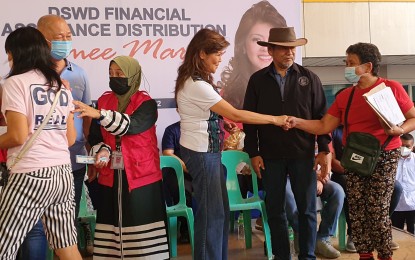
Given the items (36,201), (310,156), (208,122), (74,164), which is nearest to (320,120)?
(310,156)

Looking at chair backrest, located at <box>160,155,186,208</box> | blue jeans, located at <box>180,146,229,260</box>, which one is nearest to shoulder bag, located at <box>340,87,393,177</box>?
blue jeans, located at <box>180,146,229,260</box>

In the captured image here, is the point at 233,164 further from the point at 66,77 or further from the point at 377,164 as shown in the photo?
the point at 66,77

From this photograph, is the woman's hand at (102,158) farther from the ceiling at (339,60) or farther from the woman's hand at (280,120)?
the ceiling at (339,60)

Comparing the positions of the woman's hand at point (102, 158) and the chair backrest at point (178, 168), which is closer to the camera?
the woman's hand at point (102, 158)

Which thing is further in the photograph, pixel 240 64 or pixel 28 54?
pixel 240 64

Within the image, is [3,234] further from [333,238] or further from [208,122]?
[333,238]

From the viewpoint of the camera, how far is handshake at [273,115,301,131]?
3424 mm

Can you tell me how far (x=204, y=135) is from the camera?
3.10 m

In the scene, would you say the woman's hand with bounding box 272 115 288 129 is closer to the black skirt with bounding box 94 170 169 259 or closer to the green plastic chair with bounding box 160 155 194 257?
the black skirt with bounding box 94 170 169 259

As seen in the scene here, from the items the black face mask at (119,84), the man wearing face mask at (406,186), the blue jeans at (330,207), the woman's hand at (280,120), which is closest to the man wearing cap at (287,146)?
the woman's hand at (280,120)

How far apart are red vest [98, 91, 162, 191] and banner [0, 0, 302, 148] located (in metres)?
1.66

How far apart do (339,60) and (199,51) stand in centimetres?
724

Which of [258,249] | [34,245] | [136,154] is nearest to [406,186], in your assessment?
[258,249]

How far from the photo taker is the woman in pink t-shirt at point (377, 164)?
10.8ft
